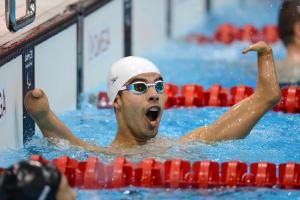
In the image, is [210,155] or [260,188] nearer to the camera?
[260,188]

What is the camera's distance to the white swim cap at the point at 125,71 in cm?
432

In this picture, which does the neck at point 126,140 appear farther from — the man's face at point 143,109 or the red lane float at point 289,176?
the red lane float at point 289,176

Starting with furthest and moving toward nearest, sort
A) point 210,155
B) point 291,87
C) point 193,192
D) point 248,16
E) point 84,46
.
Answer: point 248,16 < point 84,46 < point 291,87 < point 210,155 < point 193,192

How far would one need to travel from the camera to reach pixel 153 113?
4.31 m

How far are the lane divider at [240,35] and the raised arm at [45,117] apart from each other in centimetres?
373

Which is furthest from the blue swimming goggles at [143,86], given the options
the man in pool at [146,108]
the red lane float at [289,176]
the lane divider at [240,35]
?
the lane divider at [240,35]

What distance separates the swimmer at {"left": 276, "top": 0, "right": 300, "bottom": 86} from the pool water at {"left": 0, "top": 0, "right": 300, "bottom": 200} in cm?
41

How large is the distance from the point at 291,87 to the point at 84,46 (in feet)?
4.39

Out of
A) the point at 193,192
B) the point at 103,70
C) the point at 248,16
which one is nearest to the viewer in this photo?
the point at 193,192

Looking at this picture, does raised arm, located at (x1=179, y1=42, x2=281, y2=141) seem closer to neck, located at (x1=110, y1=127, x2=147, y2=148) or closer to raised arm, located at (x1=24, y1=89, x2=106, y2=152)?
neck, located at (x1=110, y1=127, x2=147, y2=148)

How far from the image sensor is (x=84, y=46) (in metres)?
6.04

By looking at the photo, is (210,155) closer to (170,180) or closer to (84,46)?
(170,180)

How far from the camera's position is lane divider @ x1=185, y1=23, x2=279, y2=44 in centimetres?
786

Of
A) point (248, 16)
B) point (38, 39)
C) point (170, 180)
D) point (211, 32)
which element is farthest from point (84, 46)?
point (248, 16)
